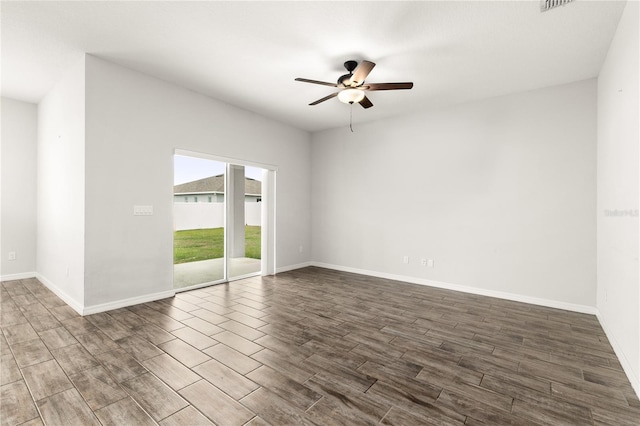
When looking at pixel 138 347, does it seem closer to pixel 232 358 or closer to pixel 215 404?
pixel 232 358

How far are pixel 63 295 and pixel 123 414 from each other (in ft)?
10.2

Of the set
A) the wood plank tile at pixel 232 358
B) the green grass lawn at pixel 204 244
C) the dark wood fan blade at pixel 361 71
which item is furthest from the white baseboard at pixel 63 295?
the dark wood fan blade at pixel 361 71

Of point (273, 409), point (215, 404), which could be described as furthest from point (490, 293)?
point (215, 404)

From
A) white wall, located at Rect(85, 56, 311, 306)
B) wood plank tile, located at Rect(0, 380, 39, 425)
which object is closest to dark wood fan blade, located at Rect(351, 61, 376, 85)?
white wall, located at Rect(85, 56, 311, 306)

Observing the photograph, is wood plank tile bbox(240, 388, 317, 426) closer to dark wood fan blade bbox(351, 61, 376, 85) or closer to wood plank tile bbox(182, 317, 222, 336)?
wood plank tile bbox(182, 317, 222, 336)

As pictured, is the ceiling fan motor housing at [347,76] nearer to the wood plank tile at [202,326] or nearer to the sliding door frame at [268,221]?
the sliding door frame at [268,221]

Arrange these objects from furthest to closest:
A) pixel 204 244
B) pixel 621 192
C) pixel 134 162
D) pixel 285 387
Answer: pixel 204 244 < pixel 134 162 < pixel 621 192 < pixel 285 387

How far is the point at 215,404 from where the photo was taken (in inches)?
73.0

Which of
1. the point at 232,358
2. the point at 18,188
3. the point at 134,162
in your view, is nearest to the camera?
the point at 232,358

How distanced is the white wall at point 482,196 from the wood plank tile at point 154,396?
4.16m

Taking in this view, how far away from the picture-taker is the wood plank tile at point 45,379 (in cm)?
197

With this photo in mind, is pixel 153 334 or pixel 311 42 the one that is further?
pixel 311 42

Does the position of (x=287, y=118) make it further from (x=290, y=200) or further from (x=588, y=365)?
Answer: (x=588, y=365)

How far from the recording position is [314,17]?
2635 millimetres
